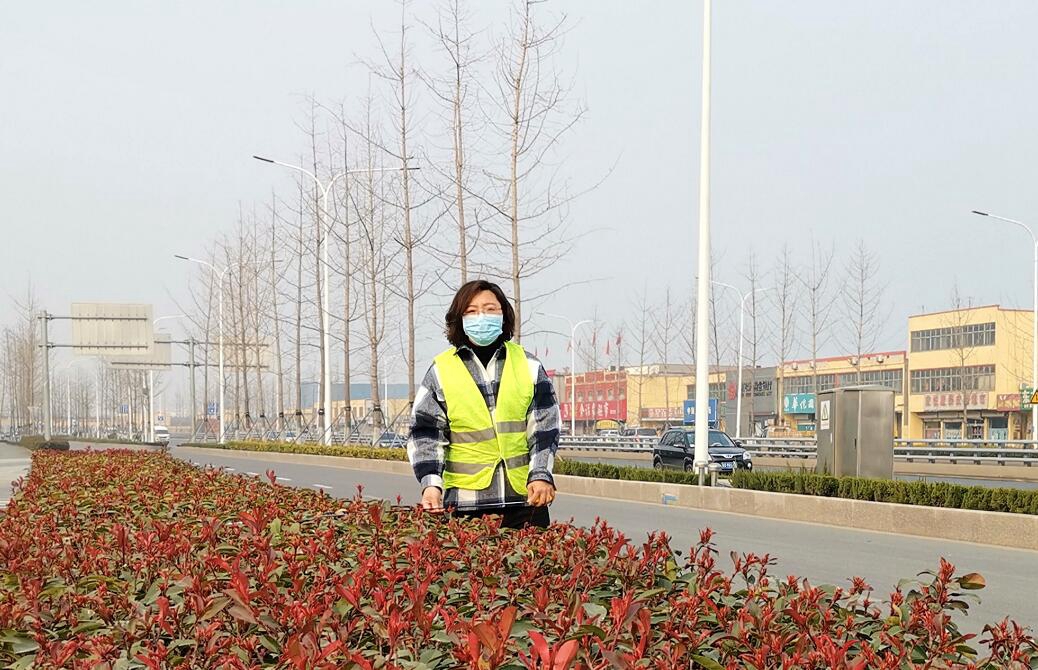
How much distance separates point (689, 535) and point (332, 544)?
10.4 m

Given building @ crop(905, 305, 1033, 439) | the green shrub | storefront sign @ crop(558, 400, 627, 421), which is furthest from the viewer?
storefront sign @ crop(558, 400, 627, 421)

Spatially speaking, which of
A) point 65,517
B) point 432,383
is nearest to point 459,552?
point 432,383

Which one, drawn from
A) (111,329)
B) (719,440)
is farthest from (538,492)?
(111,329)

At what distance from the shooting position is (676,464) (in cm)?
3369

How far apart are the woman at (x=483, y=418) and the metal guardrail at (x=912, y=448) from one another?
29.6 m

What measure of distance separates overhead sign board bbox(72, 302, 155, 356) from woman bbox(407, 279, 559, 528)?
47.5 meters

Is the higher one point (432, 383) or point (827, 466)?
point (432, 383)

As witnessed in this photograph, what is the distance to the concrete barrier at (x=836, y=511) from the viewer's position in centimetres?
1402

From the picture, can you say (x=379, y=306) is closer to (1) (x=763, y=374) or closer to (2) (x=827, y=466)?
(2) (x=827, y=466)

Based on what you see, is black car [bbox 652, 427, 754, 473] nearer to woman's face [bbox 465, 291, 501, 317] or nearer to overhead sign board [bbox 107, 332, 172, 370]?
woman's face [bbox 465, 291, 501, 317]

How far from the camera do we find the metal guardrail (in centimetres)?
3353

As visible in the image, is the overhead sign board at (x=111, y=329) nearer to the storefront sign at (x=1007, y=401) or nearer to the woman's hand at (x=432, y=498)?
the woman's hand at (x=432, y=498)

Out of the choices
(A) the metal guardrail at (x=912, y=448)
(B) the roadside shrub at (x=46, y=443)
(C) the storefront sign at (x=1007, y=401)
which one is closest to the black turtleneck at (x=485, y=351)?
(A) the metal guardrail at (x=912, y=448)

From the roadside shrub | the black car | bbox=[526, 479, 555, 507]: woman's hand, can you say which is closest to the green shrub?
bbox=[526, 479, 555, 507]: woman's hand
